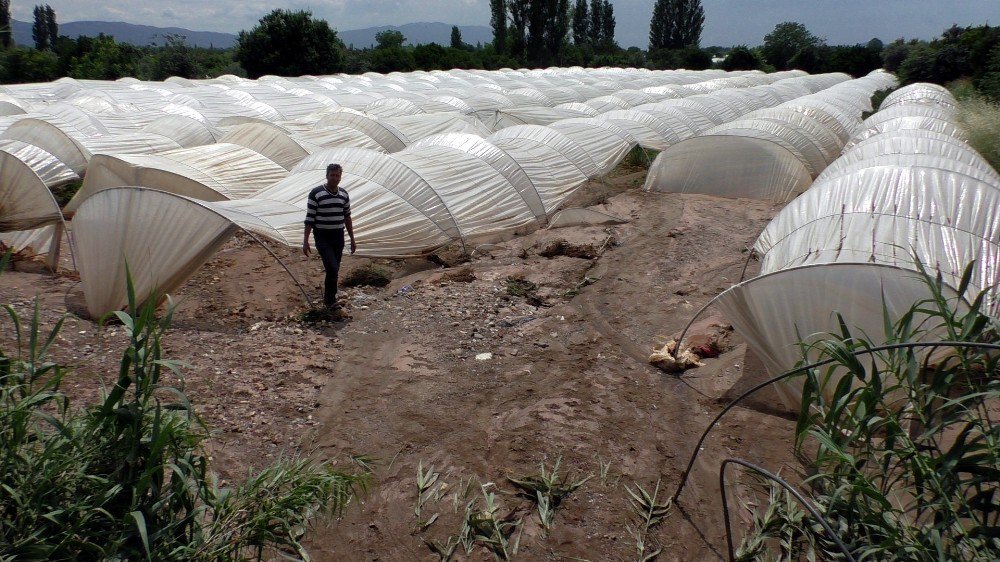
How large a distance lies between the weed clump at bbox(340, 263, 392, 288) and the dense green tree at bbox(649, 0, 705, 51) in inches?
2850

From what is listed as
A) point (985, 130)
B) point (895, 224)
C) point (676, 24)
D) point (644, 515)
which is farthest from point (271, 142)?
point (676, 24)

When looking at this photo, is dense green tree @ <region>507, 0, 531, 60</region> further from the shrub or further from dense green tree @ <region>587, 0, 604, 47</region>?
the shrub

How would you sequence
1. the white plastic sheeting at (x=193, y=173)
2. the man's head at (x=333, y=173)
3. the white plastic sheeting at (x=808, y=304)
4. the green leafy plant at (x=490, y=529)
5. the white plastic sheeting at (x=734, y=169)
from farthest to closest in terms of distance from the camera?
the white plastic sheeting at (x=734, y=169) < the white plastic sheeting at (x=193, y=173) < the man's head at (x=333, y=173) < the white plastic sheeting at (x=808, y=304) < the green leafy plant at (x=490, y=529)

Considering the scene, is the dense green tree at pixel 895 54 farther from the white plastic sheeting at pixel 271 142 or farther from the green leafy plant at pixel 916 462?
the green leafy plant at pixel 916 462

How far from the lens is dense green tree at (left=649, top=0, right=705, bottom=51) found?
7500 cm

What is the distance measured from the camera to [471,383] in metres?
6.94

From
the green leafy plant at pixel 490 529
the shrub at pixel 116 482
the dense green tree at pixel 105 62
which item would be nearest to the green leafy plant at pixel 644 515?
the green leafy plant at pixel 490 529

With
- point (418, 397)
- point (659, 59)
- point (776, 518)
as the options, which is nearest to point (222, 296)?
point (418, 397)

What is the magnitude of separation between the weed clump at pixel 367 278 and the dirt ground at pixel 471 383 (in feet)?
0.69

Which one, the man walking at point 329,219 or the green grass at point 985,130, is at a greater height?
the green grass at point 985,130

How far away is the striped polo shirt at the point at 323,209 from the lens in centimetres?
804

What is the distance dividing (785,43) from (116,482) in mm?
73602

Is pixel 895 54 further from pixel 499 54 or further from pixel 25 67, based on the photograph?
pixel 25 67

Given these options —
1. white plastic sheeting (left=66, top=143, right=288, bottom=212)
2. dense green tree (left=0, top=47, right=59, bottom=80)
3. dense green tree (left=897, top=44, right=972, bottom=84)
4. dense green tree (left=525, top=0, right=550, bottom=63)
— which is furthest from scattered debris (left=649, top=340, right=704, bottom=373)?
dense green tree (left=525, top=0, right=550, bottom=63)
